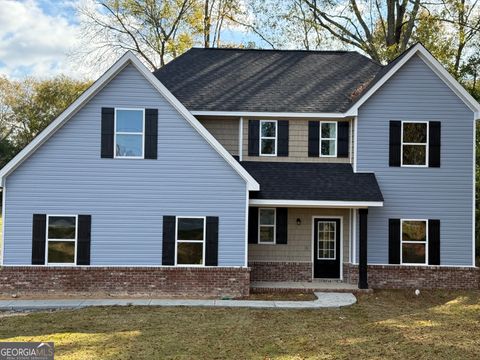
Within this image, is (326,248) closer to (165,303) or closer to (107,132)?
(165,303)

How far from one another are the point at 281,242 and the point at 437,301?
525 cm

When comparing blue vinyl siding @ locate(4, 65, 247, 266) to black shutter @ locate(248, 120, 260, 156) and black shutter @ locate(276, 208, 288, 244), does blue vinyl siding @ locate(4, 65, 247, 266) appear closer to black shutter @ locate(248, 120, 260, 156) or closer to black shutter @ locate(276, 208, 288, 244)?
black shutter @ locate(276, 208, 288, 244)

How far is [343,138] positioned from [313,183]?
2265 millimetres

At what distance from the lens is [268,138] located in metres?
17.4

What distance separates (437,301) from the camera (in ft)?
48.3

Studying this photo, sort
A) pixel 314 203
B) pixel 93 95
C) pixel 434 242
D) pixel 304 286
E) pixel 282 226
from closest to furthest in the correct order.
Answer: pixel 93 95, pixel 314 203, pixel 304 286, pixel 434 242, pixel 282 226

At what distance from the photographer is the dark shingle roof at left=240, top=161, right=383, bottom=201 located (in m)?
15.7

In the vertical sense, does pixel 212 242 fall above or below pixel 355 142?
below

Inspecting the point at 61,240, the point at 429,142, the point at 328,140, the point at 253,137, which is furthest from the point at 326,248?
the point at 61,240

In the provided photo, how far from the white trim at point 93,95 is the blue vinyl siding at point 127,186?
0.17 m

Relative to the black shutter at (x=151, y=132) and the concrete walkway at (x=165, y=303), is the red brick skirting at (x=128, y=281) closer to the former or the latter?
the concrete walkway at (x=165, y=303)

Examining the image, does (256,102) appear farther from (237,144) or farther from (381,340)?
(381,340)

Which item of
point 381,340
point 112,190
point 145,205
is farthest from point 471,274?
point 112,190

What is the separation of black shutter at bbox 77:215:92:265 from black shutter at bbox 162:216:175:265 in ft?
7.31
